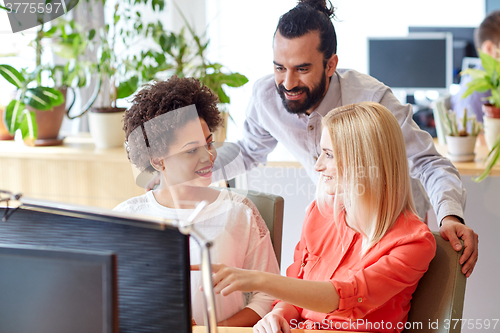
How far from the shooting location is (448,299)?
2.96 feet

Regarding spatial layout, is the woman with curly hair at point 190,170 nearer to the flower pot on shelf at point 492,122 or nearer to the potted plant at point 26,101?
the potted plant at point 26,101

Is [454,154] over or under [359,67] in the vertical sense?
under

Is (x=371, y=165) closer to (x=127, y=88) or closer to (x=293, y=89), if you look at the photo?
(x=293, y=89)

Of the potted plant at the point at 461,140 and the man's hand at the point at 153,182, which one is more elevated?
the man's hand at the point at 153,182

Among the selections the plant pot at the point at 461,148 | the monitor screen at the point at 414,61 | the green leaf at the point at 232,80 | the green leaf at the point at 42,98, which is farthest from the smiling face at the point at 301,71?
the monitor screen at the point at 414,61

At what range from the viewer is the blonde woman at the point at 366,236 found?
2.85 feet

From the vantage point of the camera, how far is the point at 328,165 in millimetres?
949

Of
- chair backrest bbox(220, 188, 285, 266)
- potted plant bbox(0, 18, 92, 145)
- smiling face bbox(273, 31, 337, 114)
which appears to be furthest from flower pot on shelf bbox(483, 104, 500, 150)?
potted plant bbox(0, 18, 92, 145)

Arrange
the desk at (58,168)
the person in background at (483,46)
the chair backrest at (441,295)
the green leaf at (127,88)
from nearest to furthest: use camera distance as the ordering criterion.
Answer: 1. the chair backrest at (441,295)
2. the desk at (58,168)
3. the green leaf at (127,88)
4. the person in background at (483,46)

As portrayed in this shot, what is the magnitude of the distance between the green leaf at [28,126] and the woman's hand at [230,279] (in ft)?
4.77

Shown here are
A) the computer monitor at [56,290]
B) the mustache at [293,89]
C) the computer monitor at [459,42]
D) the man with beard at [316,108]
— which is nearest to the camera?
the computer monitor at [56,290]

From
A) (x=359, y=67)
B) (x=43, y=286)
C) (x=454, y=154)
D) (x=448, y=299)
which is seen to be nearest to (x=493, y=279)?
(x=454, y=154)

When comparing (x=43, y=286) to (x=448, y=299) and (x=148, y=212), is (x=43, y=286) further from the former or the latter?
(x=448, y=299)

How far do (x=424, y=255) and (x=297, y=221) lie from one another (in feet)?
2.88
